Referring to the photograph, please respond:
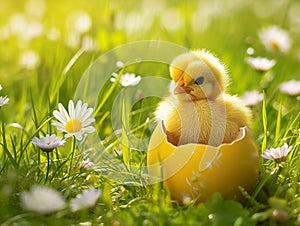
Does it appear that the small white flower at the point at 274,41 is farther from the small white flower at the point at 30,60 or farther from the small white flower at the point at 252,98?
the small white flower at the point at 30,60

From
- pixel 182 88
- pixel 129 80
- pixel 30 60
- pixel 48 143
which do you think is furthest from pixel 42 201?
pixel 30 60

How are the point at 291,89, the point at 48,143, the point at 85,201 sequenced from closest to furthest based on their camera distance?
the point at 85,201 < the point at 48,143 < the point at 291,89

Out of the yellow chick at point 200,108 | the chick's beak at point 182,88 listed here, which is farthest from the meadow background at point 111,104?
the chick's beak at point 182,88

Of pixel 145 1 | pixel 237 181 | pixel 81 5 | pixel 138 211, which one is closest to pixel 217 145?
pixel 237 181

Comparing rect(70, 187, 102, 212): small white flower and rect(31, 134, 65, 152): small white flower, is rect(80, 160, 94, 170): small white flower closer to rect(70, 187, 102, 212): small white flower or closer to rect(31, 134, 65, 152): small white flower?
rect(31, 134, 65, 152): small white flower

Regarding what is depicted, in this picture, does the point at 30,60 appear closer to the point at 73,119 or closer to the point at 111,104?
the point at 111,104

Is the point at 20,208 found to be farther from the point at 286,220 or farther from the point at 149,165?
the point at 286,220
